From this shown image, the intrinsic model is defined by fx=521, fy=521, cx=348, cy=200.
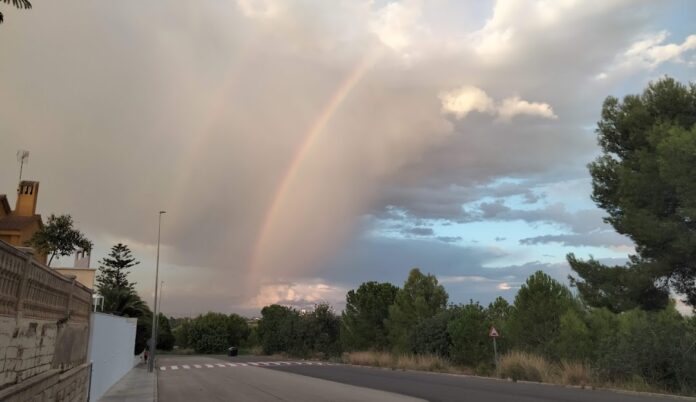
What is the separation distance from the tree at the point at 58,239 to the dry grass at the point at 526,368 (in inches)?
1052

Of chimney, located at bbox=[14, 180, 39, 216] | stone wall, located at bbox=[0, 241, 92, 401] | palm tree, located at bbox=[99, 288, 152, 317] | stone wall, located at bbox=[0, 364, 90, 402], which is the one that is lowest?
stone wall, located at bbox=[0, 364, 90, 402]

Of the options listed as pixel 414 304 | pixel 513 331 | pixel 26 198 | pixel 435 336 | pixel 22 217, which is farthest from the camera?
pixel 26 198

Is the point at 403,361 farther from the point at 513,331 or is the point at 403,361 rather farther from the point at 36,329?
the point at 36,329

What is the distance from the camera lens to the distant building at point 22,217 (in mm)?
36875

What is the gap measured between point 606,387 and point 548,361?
5831mm

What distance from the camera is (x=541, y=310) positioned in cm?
2573

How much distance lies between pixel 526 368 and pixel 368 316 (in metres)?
27.1

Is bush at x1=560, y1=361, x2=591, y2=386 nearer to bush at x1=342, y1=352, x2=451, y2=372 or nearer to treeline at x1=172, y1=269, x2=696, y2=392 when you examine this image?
treeline at x1=172, y1=269, x2=696, y2=392

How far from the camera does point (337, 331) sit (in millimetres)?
57812

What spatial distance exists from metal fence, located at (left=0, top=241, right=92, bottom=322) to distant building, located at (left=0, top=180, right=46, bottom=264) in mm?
27213

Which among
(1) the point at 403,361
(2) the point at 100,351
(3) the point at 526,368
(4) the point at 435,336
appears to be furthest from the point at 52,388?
(1) the point at 403,361

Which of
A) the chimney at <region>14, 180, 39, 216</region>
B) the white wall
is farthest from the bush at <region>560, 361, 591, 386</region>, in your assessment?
the chimney at <region>14, 180, 39, 216</region>

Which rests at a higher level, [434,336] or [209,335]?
[209,335]

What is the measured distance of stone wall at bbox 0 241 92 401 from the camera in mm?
5797
